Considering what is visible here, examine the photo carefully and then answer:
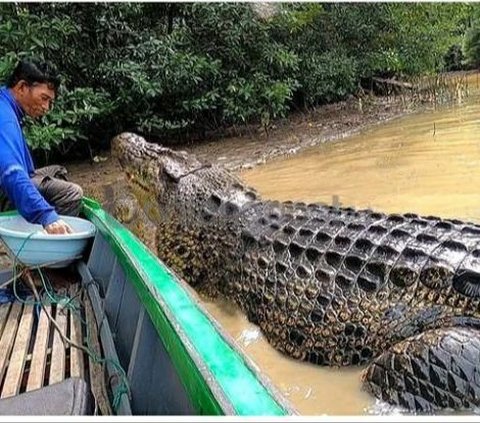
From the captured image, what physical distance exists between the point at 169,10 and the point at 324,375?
8599 mm

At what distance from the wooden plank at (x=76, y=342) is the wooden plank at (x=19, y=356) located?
0.70 ft

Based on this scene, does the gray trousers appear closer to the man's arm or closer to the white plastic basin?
the white plastic basin

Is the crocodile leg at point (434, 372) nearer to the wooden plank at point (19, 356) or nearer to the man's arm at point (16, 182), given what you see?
the wooden plank at point (19, 356)

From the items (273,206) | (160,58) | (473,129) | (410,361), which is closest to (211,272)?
(273,206)

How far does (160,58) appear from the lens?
28.9 feet

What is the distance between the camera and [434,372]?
2.33m

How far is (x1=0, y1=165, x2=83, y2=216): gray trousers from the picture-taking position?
3.71m

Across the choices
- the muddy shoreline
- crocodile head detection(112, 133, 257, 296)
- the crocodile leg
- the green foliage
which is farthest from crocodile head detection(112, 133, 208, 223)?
the green foliage

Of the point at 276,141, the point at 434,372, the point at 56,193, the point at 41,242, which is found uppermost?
the point at 56,193

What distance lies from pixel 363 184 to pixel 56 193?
394 centimetres

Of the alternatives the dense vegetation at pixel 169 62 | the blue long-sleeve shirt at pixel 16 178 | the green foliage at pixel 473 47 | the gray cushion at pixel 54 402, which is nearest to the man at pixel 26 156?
the blue long-sleeve shirt at pixel 16 178

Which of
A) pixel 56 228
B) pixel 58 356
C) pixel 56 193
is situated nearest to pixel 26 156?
pixel 56 193

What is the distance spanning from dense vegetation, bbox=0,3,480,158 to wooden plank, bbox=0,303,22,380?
4.47 meters

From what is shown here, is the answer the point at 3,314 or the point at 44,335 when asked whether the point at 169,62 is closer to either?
the point at 3,314
